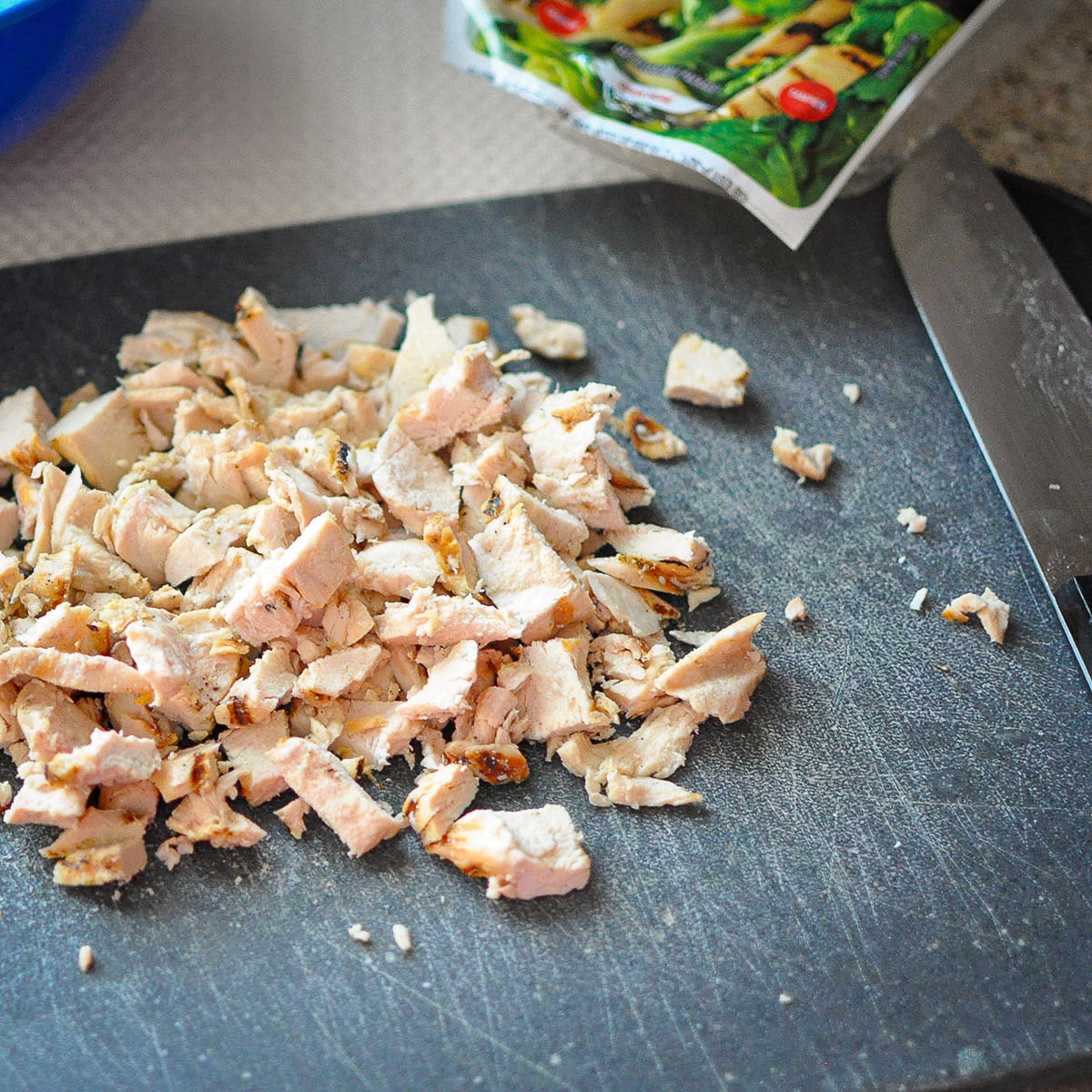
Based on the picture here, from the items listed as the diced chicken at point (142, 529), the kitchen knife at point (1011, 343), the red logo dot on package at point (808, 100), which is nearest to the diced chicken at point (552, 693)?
the diced chicken at point (142, 529)

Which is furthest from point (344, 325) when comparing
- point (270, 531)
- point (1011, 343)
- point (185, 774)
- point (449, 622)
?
point (1011, 343)

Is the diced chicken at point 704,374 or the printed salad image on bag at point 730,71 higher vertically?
the printed salad image on bag at point 730,71

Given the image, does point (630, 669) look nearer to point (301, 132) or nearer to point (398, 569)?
point (398, 569)

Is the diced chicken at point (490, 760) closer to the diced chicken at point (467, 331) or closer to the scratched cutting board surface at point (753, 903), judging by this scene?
the scratched cutting board surface at point (753, 903)

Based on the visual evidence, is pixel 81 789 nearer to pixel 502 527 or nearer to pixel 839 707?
pixel 502 527

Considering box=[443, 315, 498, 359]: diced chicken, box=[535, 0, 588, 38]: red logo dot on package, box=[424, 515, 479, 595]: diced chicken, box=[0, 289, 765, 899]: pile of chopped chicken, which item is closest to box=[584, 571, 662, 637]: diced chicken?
box=[0, 289, 765, 899]: pile of chopped chicken

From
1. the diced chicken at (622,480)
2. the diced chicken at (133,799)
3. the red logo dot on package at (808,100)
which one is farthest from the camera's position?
the red logo dot on package at (808,100)

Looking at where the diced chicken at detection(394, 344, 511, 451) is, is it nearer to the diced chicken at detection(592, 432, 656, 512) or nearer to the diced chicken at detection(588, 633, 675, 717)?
the diced chicken at detection(592, 432, 656, 512)
